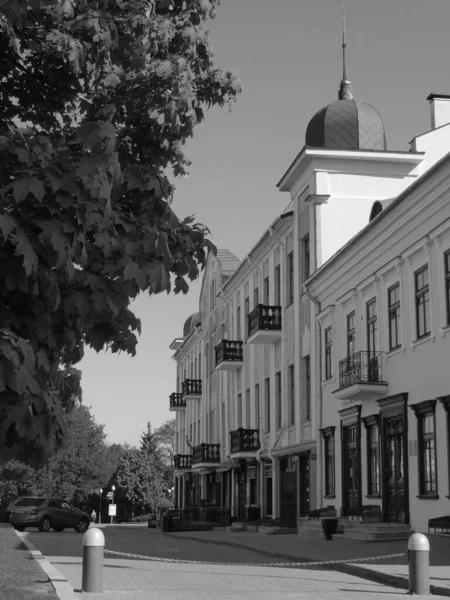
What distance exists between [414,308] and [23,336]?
16844 millimetres

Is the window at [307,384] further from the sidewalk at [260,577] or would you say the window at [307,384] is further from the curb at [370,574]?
the sidewalk at [260,577]

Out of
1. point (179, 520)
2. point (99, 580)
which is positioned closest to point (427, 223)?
point (99, 580)

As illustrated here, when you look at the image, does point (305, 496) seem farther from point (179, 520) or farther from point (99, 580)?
point (99, 580)

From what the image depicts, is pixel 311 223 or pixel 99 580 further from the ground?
pixel 311 223

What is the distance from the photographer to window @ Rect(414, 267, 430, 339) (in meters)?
22.0

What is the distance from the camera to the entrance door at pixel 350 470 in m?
26.3

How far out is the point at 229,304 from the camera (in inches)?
1768

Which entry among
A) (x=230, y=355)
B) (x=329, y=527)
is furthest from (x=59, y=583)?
(x=230, y=355)

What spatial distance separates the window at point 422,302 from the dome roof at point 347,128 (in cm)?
1117

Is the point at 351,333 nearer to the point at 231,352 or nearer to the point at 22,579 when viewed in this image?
the point at 231,352

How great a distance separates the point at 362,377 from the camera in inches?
989

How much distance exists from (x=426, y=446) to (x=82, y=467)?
196 ft

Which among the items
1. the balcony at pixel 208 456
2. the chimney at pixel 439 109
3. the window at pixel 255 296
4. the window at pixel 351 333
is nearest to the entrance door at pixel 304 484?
the window at pixel 351 333

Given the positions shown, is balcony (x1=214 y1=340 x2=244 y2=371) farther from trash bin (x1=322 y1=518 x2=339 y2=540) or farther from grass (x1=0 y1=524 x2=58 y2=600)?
grass (x1=0 y1=524 x2=58 y2=600)
